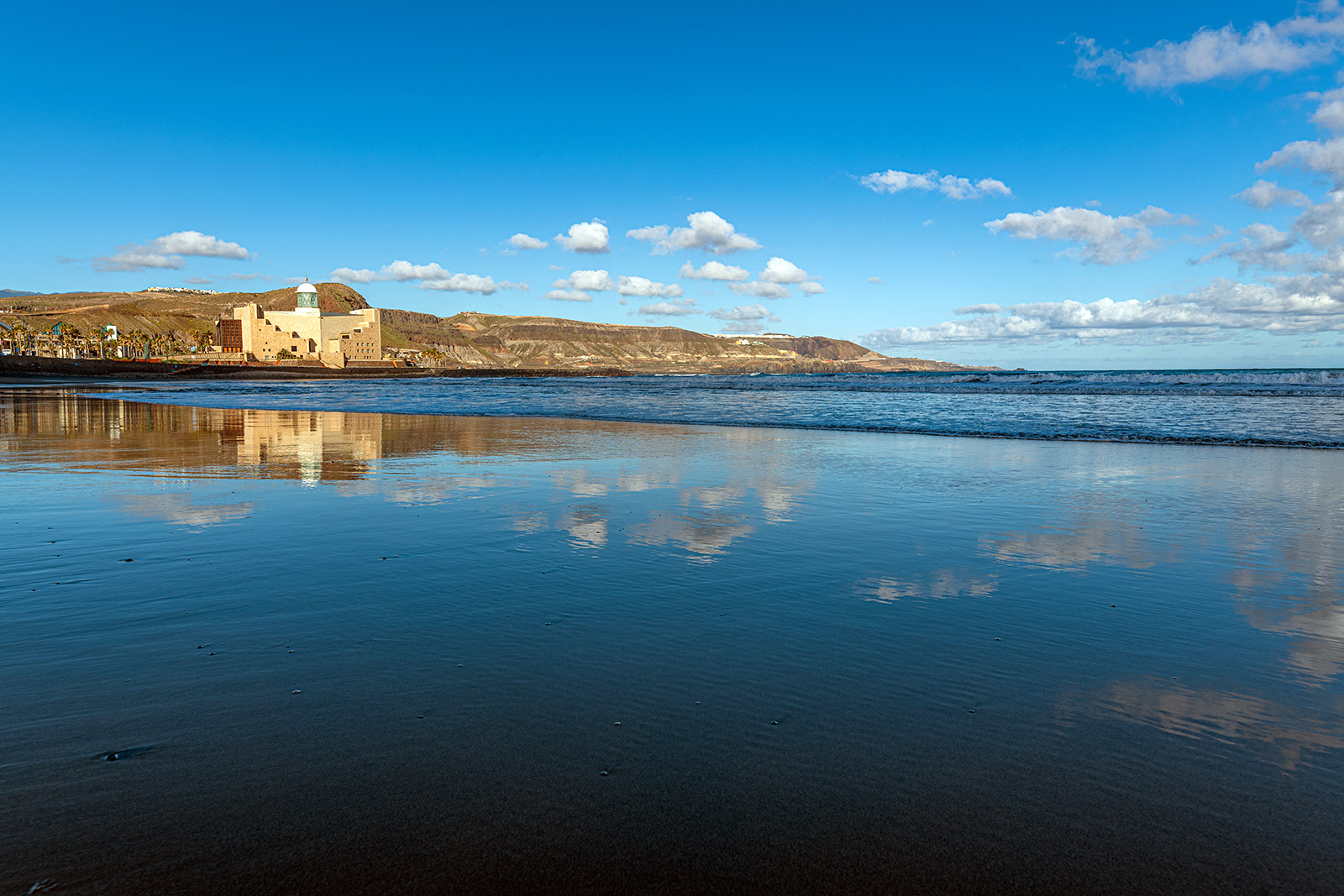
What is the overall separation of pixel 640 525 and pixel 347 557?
230 centimetres

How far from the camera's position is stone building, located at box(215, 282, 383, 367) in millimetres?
147000

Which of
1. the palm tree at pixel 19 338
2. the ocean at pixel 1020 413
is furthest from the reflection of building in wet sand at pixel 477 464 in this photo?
the palm tree at pixel 19 338

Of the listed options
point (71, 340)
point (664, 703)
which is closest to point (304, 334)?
point (71, 340)

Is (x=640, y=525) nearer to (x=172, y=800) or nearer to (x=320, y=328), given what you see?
(x=172, y=800)

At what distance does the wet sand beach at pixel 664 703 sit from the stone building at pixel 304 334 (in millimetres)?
154221

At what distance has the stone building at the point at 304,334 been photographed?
14700 cm

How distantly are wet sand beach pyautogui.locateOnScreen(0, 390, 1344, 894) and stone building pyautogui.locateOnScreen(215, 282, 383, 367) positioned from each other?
15422 centimetres

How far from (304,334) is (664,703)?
561ft

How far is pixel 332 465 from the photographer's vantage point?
10.2 m

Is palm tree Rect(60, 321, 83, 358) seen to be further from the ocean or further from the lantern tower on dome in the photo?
the ocean

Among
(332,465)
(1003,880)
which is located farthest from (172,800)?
(332,465)

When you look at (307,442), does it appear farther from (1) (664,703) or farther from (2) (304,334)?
(2) (304,334)

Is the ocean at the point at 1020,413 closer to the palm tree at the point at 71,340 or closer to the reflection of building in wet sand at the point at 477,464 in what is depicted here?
the reflection of building in wet sand at the point at 477,464

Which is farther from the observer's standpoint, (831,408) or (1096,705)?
(831,408)
